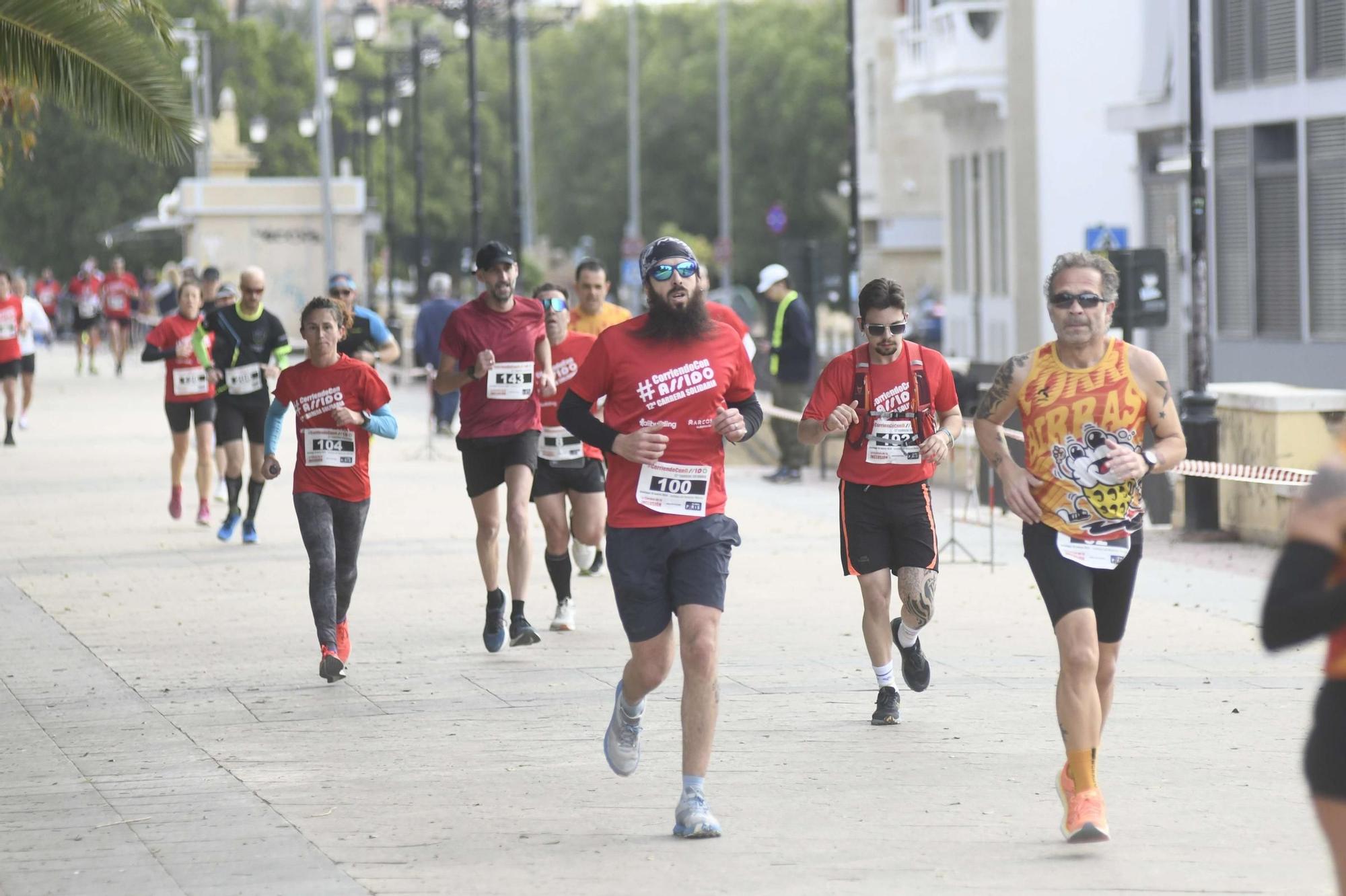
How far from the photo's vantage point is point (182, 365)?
16578 mm

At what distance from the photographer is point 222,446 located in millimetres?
15898

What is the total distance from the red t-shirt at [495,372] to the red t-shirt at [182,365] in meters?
6.21

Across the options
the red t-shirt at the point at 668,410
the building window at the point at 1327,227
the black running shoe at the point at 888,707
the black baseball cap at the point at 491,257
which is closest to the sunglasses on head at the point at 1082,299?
the red t-shirt at the point at 668,410

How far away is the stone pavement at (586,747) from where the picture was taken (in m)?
6.39

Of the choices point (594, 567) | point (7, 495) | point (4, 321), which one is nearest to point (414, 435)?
point (4, 321)

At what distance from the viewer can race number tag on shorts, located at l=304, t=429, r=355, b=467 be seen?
10.0 meters

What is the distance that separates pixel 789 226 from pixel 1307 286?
51041 mm

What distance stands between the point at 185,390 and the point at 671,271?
1041cm

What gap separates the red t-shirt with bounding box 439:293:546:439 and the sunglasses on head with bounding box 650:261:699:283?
3.74m

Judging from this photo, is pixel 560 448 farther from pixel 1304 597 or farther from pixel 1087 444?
pixel 1304 597

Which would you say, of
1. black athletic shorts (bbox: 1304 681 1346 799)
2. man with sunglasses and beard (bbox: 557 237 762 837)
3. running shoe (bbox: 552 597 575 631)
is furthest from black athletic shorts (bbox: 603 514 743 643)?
running shoe (bbox: 552 597 575 631)

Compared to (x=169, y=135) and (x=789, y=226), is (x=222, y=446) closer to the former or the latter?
(x=169, y=135)

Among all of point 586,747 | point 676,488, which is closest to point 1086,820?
point 676,488

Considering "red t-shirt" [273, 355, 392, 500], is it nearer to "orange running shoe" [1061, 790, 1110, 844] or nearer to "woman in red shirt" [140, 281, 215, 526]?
"orange running shoe" [1061, 790, 1110, 844]
